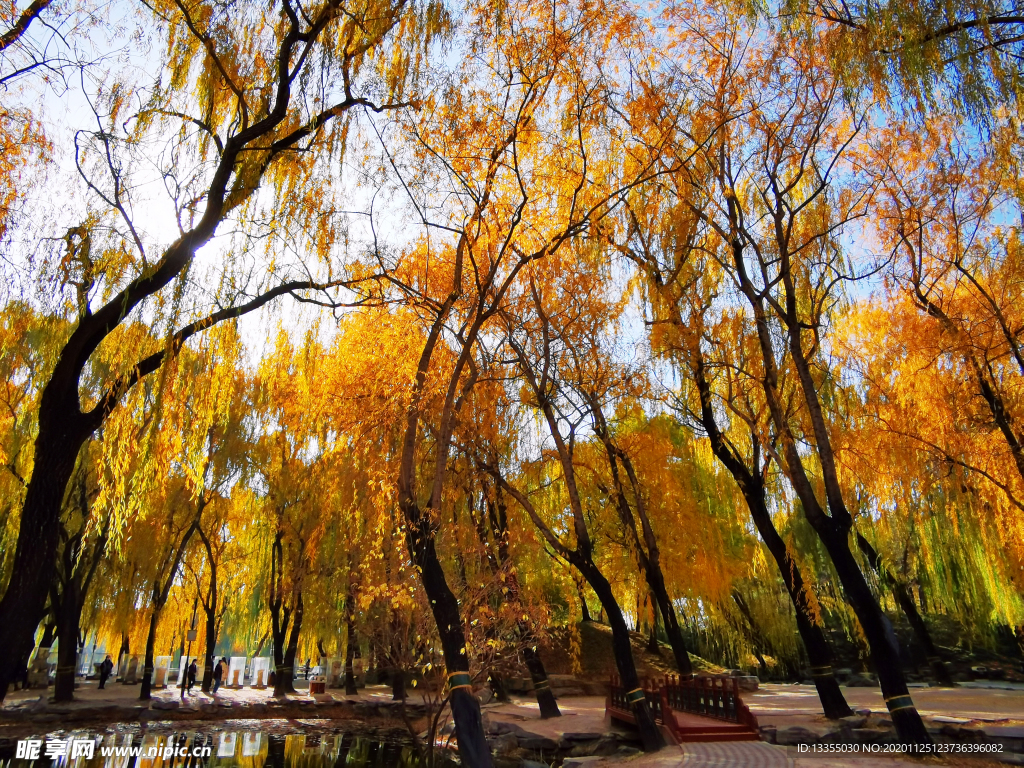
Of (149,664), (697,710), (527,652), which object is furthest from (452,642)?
(149,664)

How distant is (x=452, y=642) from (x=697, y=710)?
5.01 m

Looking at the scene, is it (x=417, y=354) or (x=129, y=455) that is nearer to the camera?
(x=129, y=455)

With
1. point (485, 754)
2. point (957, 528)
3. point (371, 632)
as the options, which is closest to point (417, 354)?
point (371, 632)

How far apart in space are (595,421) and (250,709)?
10.3 metres

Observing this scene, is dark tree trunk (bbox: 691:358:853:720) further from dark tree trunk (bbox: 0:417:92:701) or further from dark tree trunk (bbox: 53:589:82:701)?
dark tree trunk (bbox: 53:589:82:701)

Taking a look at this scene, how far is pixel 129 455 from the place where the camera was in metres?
4.68

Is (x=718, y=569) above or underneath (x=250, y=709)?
above

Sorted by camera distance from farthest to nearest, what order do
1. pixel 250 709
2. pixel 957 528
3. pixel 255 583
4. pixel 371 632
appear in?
pixel 255 583, pixel 250 709, pixel 957 528, pixel 371 632

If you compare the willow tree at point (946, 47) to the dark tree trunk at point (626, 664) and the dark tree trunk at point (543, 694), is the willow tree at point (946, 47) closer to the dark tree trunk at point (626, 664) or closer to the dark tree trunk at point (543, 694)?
the dark tree trunk at point (626, 664)

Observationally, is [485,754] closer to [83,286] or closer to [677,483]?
[83,286]

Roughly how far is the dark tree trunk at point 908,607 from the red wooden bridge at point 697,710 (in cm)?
581

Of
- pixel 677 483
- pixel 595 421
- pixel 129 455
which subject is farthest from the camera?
pixel 677 483

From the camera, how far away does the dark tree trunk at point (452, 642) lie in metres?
5.11

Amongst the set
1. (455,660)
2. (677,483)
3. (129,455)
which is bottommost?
(455,660)
